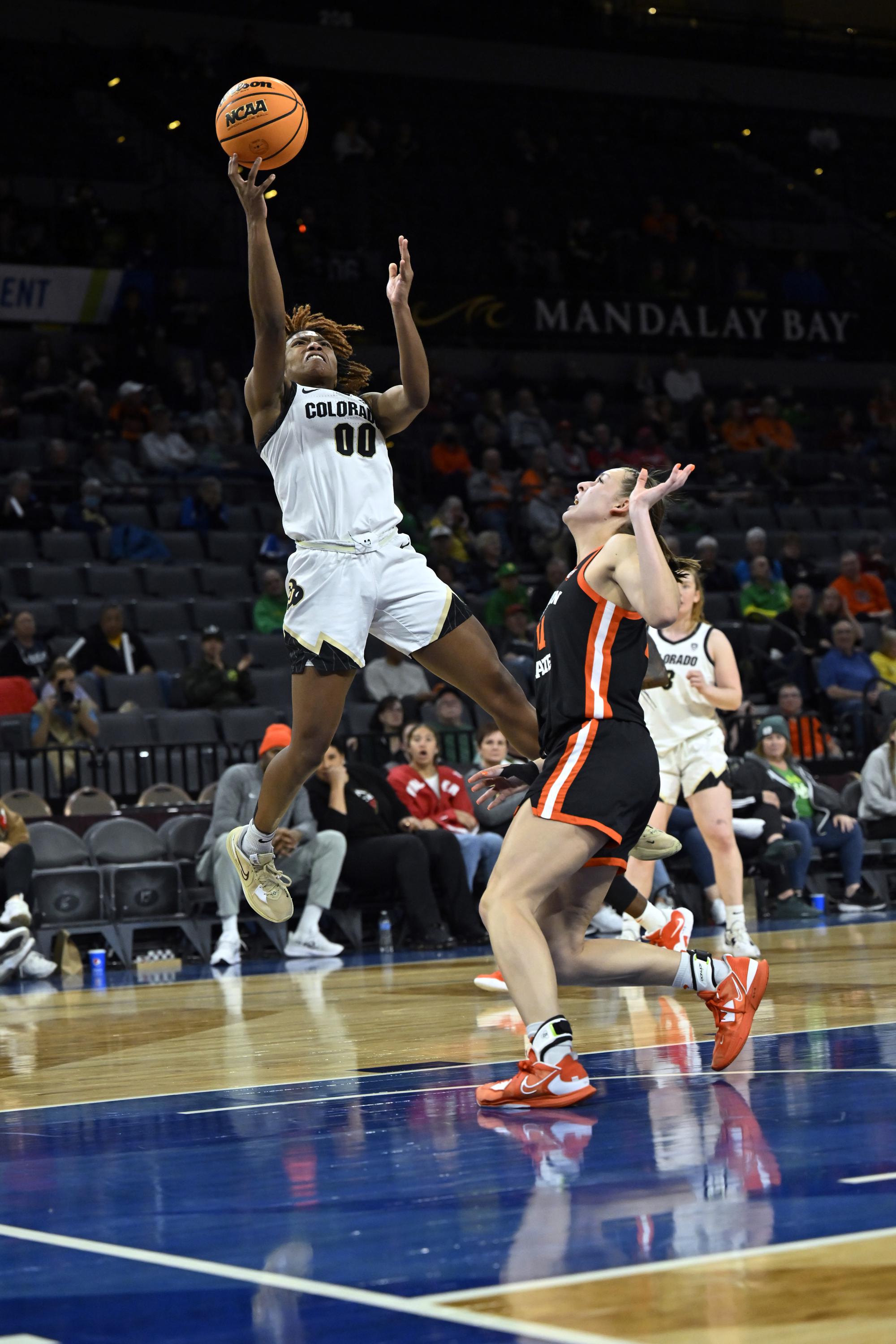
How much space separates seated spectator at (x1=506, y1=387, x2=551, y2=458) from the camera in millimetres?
18547

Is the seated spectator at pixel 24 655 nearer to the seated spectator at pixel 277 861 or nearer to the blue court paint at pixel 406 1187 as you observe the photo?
the seated spectator at pixel 277 861

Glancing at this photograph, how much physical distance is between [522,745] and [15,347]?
13.8 metres

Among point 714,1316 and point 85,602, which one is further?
point 85,602

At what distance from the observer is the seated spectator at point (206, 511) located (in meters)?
15.8

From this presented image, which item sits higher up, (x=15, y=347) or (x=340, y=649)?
(x=15, y=347)

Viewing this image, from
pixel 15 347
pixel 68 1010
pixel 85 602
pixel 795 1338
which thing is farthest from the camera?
pixel 15 347

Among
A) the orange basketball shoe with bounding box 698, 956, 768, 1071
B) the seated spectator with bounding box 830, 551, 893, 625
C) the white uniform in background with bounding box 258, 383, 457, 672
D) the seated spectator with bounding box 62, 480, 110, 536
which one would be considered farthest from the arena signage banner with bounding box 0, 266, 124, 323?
the orange basketball shoe with bounding box 698, 956, 768, 1071

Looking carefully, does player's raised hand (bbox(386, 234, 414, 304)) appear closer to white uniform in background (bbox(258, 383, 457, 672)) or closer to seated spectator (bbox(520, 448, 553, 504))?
white uniform in background (bbox(258, 383, 457, 672))

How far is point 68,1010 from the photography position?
Result: 26.1 feet

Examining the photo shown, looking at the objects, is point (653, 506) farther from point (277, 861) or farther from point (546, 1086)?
point (277, 861)

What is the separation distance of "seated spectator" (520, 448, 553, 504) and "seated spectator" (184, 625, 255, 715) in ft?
16.2

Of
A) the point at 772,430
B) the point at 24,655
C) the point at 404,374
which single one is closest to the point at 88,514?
the point at 24,655

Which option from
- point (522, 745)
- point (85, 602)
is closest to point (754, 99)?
point (85, 602)

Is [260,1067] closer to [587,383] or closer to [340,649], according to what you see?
[340,649]
